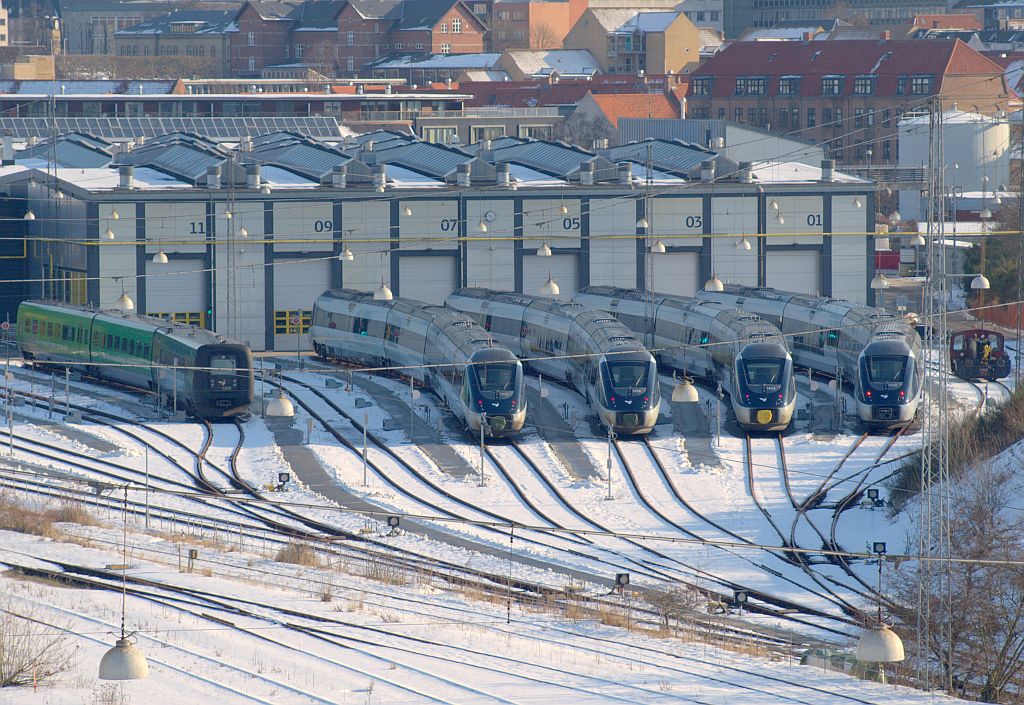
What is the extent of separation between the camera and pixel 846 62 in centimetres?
11225

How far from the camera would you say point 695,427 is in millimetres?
43344

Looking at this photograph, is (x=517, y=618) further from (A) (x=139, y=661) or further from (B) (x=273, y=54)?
(B) (x=273, y=54)

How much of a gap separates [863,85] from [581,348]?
69.6 metres

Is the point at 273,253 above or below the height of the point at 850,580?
above

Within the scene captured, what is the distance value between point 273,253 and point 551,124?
64.8m

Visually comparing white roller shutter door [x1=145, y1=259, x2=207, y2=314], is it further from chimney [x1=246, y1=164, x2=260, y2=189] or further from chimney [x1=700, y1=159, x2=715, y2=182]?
chimney [x1=700, y1=159, x2=715, y2=182]

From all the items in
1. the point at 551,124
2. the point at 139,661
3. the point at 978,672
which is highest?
the point at 551,124

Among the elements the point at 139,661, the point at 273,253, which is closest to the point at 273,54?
the point at 273,253

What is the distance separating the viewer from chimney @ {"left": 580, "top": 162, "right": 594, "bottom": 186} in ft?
196

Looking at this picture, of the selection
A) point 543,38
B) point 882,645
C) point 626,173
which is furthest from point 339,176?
point 543,38

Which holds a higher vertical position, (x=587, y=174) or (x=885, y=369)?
(x=587, y=174)

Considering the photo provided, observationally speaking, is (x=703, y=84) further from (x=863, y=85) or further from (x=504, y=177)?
(x=504, y=177)

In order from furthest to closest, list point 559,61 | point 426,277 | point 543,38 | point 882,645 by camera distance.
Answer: point 543,38 → point 559,61 → point 426,277 → point 882,645

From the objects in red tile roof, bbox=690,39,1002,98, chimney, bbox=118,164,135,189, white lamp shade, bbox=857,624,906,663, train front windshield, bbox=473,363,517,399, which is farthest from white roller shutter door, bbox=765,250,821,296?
red tile roof, bbox=690,39,1002,98
